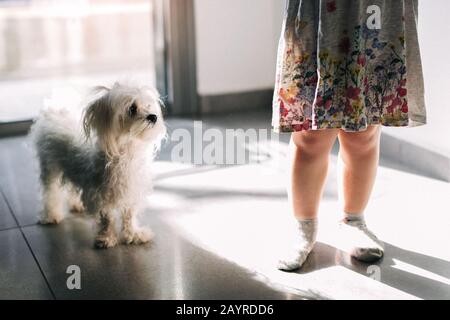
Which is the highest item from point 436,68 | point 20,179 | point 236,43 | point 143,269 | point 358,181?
point 236,43

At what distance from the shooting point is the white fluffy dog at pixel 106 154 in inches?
76.6

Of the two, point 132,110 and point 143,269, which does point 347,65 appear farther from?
point 143,269

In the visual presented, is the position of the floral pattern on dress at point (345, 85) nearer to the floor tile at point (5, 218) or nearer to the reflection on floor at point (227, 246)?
the reflection on floor at point (227, 246)

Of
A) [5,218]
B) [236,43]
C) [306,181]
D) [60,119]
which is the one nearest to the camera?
[306,181]

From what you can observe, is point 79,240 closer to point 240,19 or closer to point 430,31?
point 430,31

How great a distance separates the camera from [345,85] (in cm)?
176

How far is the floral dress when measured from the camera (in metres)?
1.71

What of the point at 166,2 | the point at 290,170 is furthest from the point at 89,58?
the point at 290,170

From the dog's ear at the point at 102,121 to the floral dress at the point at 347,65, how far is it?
1.68ft

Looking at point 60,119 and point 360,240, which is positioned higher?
point 60,119

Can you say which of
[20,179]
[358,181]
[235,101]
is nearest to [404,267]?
[358,181]

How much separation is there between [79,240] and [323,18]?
1.09 m

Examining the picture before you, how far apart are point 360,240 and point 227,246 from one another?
0.42m

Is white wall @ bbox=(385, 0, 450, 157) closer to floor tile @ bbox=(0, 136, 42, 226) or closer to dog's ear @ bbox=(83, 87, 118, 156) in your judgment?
dog's ear @ bbox=(83, 87, 118, 156)
